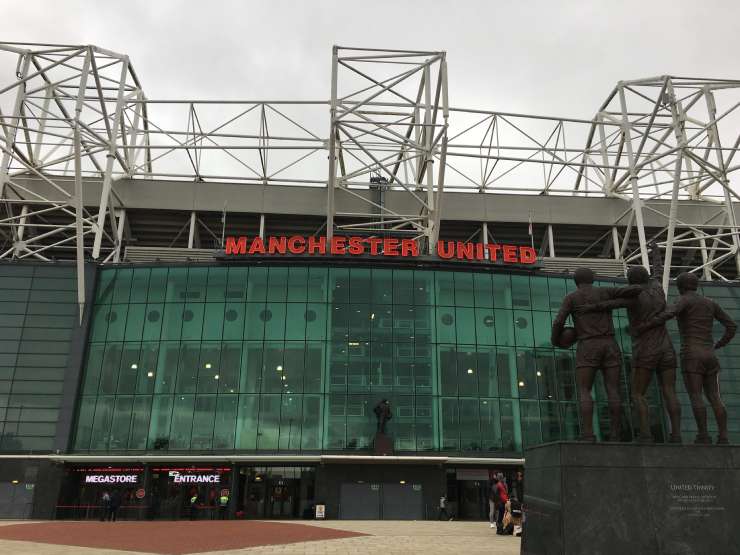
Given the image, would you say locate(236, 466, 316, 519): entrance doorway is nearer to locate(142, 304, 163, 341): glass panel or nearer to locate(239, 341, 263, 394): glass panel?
locate(239, 341, 263, 394): glass panel

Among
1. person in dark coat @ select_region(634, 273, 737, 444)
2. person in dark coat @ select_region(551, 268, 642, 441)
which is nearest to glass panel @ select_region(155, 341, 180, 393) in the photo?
person in dark coat @ select_region(551, 268, 642, 441)

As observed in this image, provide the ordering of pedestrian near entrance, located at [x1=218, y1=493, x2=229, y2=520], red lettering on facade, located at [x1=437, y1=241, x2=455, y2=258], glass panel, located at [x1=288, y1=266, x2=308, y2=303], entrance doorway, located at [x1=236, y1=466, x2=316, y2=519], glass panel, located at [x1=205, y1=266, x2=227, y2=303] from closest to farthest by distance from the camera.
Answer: pedestrian near entrance, located at [x1=218, y1=493, x2=229, y2=520] < entrance doorway, located at [x1=236, y1=466, x2=316, y2=519] < glass panel, located at [x1=288, y1=266, x2=308, y2=303] < glass panel, located at [x1=205, y1=266, x2=227, y2=303] < red lettering on facade, located at [x1=437, y1=241, x2=455, y2=258]

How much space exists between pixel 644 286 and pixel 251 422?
90.1ft

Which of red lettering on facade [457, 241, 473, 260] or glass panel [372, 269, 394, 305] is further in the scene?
red lettering on facade [457, 241, 473, 260]

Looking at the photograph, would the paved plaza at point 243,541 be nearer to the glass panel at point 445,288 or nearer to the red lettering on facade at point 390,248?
the glass panel at point 445,288

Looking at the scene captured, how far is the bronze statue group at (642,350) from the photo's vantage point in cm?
A: 1546

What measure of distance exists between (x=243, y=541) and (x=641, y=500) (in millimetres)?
13520

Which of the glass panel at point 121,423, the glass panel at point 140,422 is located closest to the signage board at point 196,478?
the glass panel at point 140,422

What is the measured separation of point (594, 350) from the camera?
1565 centimetres

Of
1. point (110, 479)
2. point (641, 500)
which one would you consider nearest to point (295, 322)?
point (110, 479)

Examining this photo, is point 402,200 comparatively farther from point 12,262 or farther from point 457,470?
point 12,262

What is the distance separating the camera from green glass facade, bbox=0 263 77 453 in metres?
37.8

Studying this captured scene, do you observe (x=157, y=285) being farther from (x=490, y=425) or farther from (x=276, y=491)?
(x=490, y=425)

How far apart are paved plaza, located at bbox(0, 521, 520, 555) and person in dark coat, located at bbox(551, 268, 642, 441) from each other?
192 inches
